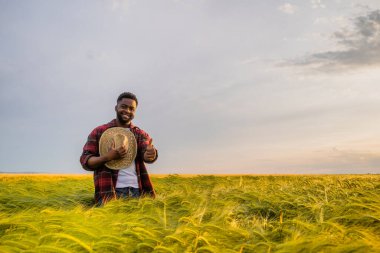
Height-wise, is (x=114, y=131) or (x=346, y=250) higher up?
(x=114, y=131)

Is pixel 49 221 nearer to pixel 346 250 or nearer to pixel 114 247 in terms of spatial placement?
pixel 114 247

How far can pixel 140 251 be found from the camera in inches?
104

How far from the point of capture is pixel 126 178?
6727mm

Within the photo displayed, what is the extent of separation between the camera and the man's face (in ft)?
21.6

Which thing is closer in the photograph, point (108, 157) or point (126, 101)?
point (108, 157)

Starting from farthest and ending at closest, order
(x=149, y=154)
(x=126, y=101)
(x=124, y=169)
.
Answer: (x=124, y=169)
(x=126, y=101)
(x=149, y=154)

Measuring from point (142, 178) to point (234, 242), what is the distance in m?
4.36

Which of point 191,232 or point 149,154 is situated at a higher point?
point 149,154

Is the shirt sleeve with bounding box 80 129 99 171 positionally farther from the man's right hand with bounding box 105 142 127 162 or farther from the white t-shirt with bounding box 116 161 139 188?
the man's right hand with bounding box 105 142 127 162

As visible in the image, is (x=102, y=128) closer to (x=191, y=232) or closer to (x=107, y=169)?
(x=107, y=169)

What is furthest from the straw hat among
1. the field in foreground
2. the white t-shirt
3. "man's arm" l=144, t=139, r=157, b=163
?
the field in foreground

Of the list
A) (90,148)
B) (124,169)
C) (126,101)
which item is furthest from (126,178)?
(126,101)

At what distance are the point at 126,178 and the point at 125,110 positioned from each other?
117 centimetres

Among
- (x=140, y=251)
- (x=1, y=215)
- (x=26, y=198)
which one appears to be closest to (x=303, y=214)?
(x=140, y=251)
